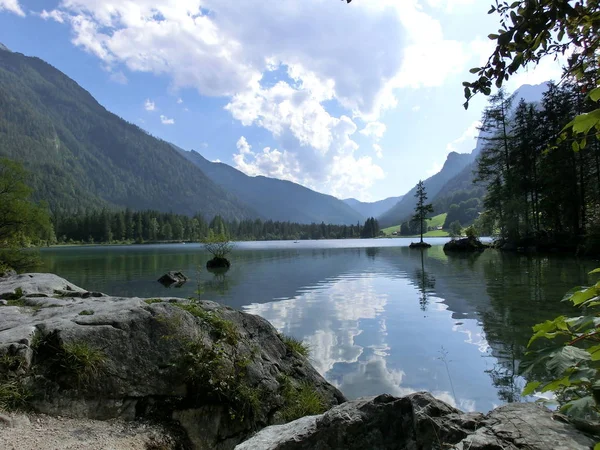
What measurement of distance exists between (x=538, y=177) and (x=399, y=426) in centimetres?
5763

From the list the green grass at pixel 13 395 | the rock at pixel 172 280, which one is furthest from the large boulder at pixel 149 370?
the rock at pixel 172 280

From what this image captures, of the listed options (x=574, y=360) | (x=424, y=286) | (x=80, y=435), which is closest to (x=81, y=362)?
(x=80, y=435)

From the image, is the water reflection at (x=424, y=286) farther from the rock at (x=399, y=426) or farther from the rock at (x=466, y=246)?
the rock at (x=466, y=246)

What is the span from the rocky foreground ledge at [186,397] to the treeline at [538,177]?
40589 mm

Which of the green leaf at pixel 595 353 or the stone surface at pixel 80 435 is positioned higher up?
the green leaf at pixel 595 353

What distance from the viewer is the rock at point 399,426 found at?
2.89m

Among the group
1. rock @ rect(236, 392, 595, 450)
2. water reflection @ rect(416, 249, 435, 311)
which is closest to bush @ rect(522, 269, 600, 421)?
rock @ rect(236, 392, 595, 450)

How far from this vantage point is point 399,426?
11.8 feet

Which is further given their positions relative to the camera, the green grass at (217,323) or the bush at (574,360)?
the green grass at (217,323)

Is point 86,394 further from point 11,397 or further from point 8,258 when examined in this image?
point 8,258

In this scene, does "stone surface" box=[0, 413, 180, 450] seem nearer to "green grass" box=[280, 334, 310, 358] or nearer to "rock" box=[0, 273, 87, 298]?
"green grass" box=[280, 334, 310, 358]

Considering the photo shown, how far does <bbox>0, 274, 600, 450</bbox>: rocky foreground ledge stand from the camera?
135 inches

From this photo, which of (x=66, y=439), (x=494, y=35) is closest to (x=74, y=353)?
(x=66, y=439)

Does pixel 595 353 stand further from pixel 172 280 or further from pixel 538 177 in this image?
pixel 538 177
